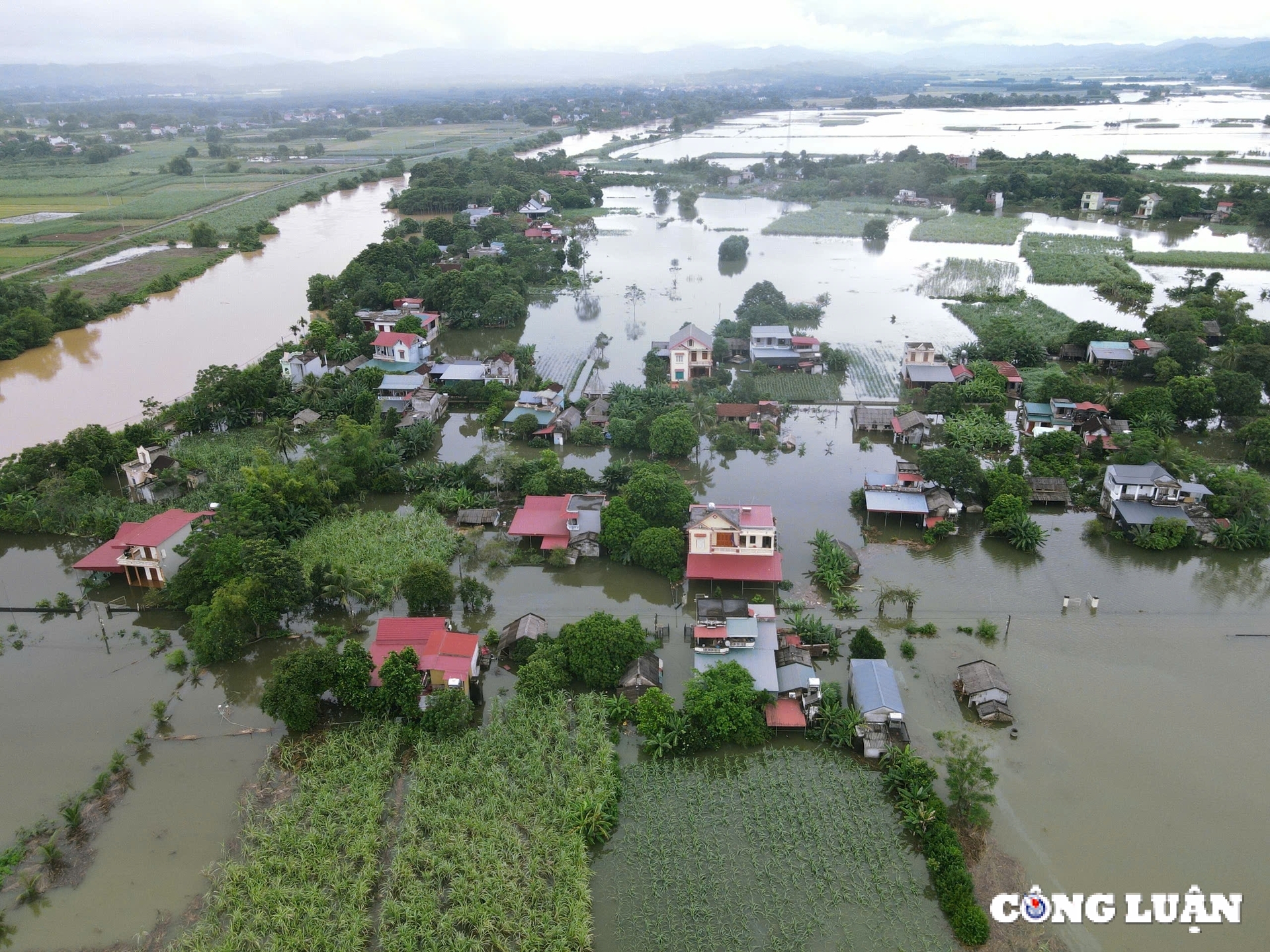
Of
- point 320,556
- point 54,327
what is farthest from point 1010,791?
point 54,327

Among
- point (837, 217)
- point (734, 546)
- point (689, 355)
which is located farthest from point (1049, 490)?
point (837, 217)

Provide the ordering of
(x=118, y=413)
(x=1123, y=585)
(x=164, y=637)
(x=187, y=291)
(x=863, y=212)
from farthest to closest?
(x=863, y=212) → (x=187, y=291) → (x=118, y=413) → (x=1123, y=585) → (x=164, y=637)

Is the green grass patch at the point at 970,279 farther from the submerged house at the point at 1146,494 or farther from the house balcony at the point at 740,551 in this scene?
the house balcony at the point at 740,551

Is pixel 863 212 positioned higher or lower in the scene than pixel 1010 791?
higher

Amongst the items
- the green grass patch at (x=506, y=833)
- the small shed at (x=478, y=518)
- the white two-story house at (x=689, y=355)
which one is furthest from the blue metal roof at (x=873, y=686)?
the white two-story house at (x=689, y=355)

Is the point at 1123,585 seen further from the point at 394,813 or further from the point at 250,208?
the point at 250,208

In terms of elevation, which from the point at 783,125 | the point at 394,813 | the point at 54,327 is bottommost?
the point at 394,813

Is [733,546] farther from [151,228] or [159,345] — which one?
[151,228]
